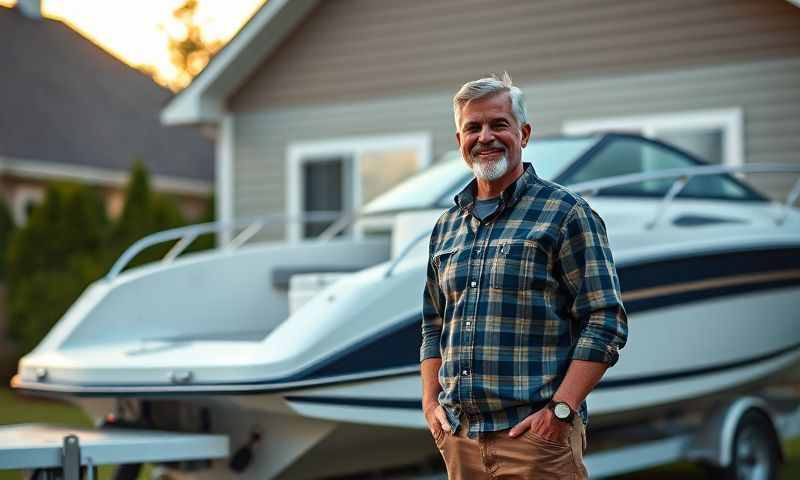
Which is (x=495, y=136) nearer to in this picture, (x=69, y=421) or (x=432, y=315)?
(x=432, y=315)

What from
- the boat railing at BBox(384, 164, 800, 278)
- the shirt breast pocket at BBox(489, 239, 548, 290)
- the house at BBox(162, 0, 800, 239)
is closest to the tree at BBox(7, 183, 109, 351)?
the house at BBox(162, 0, 800, 239)

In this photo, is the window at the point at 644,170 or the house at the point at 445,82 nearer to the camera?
the window at the point at 644,170

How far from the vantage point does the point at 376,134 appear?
11773mm

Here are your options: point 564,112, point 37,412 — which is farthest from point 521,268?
point 37,412

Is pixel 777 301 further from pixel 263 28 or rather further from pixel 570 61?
pixel 263 28

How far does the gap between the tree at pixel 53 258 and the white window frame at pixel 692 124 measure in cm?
674

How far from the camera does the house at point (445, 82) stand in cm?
984

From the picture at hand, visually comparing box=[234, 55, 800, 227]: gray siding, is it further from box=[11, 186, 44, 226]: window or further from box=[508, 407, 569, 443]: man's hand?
box=[508, 407, 569, 443]: man's hand

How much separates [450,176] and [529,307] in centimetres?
354

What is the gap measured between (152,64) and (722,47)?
34483 mm

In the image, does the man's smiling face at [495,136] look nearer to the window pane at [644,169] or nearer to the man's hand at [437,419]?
the man's hand at [437,419]

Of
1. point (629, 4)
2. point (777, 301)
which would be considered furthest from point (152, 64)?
point (777, 301)

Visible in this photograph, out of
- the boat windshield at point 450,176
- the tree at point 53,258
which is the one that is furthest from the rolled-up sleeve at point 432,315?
the tree at point 53,258

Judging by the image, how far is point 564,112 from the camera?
35.1 ft
